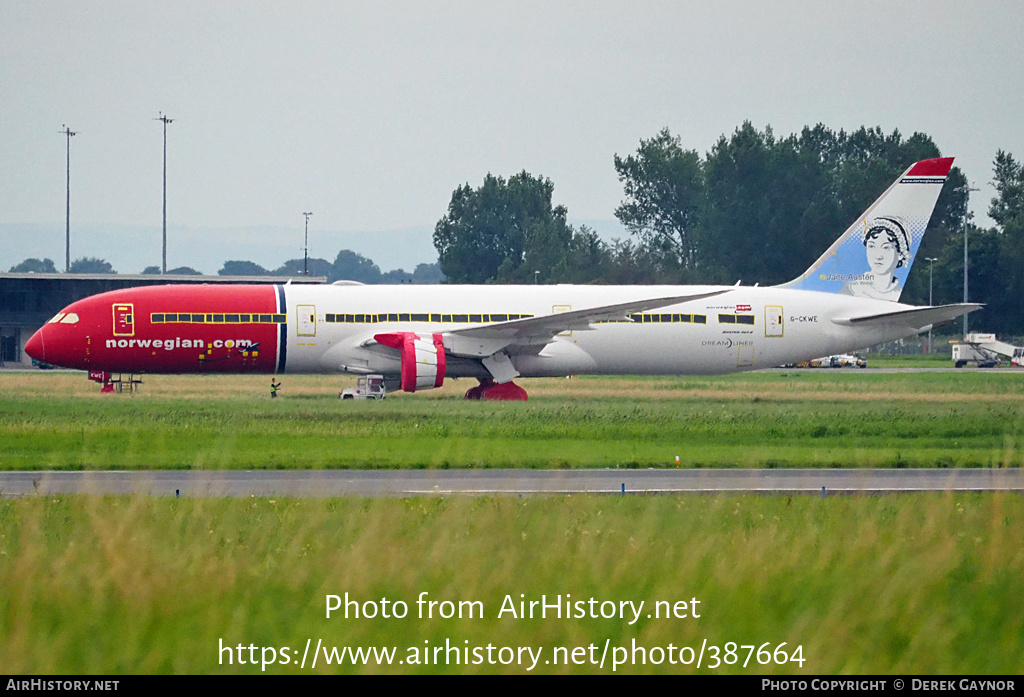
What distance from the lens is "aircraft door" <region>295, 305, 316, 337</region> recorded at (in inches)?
1524

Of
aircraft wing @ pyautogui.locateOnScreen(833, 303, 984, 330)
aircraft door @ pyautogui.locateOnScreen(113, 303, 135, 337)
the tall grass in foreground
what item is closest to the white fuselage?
aircraft wing @ pyautogui.locateOnScreen(833, 303, 984, 330)

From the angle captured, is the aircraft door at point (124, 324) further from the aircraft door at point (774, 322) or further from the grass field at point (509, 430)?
the aircraft door at point (774, 322)

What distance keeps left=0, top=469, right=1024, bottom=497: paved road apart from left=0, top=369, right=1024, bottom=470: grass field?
1.05 meters

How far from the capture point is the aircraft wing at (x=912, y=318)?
4038 cm

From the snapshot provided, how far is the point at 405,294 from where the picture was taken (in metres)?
40.2

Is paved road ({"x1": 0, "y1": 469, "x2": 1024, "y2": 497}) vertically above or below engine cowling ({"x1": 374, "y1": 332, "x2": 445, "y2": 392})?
below

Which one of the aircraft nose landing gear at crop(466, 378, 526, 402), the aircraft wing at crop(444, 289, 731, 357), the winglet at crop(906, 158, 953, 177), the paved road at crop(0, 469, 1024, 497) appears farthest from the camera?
the winglet at crop(906, 158, 953, 177)

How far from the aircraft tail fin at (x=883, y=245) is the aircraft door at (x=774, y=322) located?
8.79 ft

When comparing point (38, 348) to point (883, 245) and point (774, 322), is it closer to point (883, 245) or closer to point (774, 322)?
point (774, 322)

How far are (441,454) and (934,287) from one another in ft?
245

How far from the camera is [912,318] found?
41.6 meters

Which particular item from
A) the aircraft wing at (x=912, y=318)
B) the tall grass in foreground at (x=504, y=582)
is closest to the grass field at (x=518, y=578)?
the tall grass in foreground at (x=504, y=582)

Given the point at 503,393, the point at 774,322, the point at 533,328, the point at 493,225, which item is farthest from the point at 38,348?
the point at 493,225

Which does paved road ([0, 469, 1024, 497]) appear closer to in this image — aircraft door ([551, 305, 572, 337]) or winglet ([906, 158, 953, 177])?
aircraft door ([551, 305, 572, 337])
